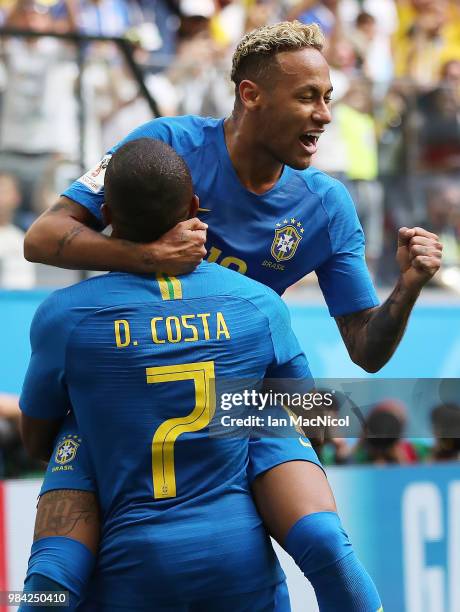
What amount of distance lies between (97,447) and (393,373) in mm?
3938

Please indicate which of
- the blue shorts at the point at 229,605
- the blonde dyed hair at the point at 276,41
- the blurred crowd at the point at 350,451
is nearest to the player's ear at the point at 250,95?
the blonde dyed hair at the point at 276,41

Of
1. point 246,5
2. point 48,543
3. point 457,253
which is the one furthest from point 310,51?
point 246,5

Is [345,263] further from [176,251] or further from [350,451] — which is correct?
[350,451]

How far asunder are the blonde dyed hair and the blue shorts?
1733mm

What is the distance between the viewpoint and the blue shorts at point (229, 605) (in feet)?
9.93

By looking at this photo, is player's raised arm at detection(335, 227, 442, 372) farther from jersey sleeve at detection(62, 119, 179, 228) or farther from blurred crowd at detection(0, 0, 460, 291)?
blurred crowd at detection(0, 0, 460, 291)

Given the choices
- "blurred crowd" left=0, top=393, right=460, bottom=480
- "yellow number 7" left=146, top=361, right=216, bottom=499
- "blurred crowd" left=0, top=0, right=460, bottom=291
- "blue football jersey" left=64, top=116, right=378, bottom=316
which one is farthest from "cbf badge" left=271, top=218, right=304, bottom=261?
"blurred crowd" left=0, top=0, right=460, bottom=291

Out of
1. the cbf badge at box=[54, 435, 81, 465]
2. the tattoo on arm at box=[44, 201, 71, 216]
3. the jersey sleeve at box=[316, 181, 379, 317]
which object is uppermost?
the tattoo on arm at box=[44, 201, 71, 216]

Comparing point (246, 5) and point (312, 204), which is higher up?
point (246, 5)

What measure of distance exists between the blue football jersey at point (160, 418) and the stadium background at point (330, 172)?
4.51 feet

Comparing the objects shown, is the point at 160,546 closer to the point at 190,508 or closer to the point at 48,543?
the point at 190,508

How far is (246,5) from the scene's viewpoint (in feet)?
32.9

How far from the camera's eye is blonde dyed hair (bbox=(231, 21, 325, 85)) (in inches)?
149

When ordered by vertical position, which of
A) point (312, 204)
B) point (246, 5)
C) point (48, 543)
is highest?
point (246, 5)
